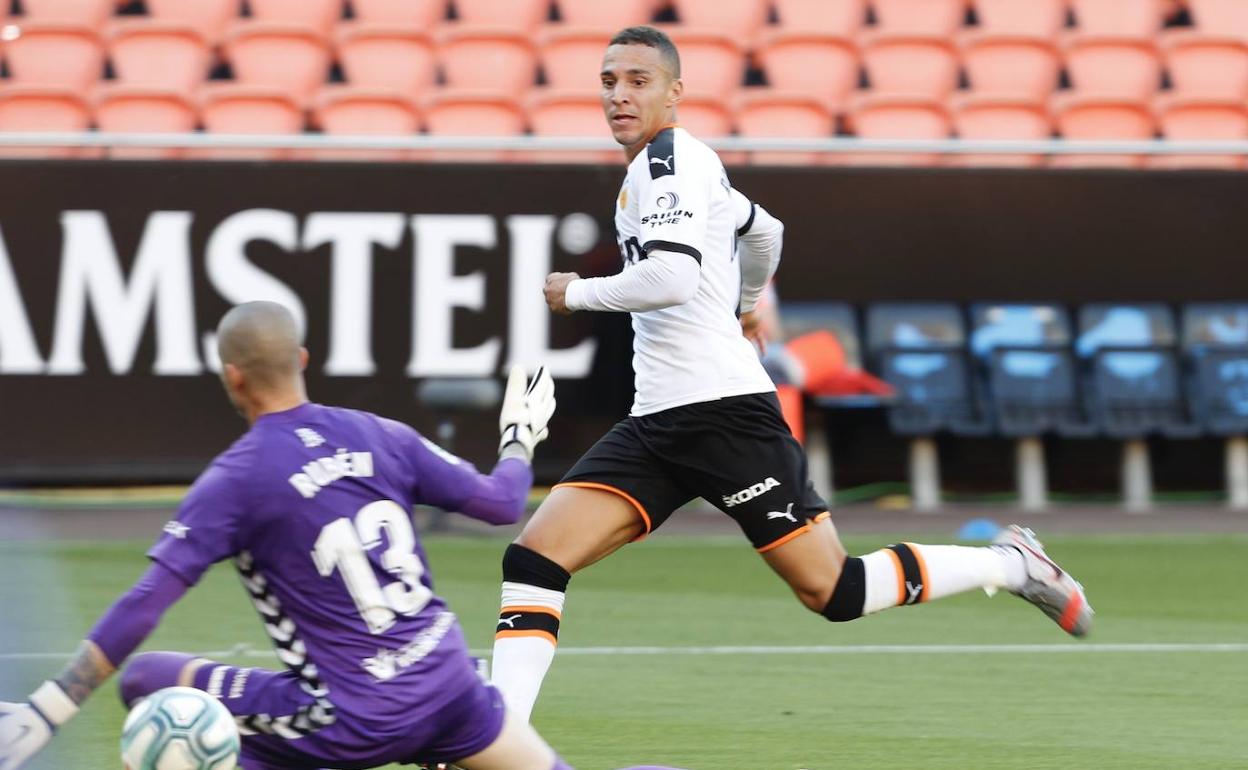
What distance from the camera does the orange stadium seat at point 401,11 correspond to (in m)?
15.1

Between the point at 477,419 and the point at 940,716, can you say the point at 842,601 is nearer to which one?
the point at 940,716

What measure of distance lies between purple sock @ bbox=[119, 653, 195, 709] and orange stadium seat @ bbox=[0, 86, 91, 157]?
929 centimetres

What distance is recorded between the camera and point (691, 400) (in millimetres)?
5660

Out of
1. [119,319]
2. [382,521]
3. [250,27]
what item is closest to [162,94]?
[250,27]

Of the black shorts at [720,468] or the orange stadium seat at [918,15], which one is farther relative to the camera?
the orange stadium seat at [918,15]

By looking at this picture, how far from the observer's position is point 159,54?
14359mm

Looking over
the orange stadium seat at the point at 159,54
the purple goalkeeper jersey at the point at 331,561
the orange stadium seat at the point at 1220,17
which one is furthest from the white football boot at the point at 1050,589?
the orange stadium seat at the point at 1220,17

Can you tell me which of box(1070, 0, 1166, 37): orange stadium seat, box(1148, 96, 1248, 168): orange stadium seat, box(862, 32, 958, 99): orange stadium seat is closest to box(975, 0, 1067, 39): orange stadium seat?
box(1070, 0, 1166, 37): orange stadium seat

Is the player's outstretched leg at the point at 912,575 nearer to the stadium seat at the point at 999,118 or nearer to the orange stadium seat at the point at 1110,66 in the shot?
the stadium seat at the point at 999,118

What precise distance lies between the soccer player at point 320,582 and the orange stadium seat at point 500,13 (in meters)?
11.2

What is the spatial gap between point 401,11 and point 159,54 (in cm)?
191

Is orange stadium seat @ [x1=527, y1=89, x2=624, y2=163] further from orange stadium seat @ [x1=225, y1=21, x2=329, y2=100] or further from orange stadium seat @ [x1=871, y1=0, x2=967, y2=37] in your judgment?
orange stadium seat @ [x1=871, y1=0, x2=967, y2=37]

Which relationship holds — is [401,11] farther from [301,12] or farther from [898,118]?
[898,118]

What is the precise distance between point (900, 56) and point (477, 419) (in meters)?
5.03
